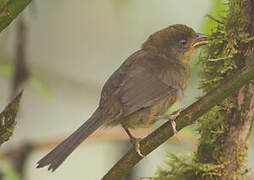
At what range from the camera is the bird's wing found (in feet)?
6.89

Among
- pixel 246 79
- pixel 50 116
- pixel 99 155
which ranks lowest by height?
pixel 99 155

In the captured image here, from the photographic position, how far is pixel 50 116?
4977 mm

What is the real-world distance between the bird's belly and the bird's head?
41 cm

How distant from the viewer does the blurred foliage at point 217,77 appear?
175cm

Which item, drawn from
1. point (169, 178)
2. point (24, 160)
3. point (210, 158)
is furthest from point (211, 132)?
point (24, 160)

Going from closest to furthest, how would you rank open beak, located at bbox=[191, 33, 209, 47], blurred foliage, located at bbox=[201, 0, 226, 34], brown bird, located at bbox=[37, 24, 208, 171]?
blurred foliage, located at bbox=[201, 0, 226, 34] < brown bird, located at bbox=[37, 24, 208, 171] < open beak, located at bbox=[191, 33, 209, 47]

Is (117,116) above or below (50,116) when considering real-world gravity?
above

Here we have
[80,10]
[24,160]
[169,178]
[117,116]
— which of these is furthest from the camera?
[80,10]

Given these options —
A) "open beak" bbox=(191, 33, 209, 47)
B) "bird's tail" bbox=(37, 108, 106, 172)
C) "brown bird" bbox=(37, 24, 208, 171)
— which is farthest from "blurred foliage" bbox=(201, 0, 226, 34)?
"bird's tail" bbox=(37, 108, 106, 172)

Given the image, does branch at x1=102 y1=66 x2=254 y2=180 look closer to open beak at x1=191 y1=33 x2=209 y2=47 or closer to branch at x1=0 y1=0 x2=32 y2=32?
branch at x1=0 y1=0 x2=32 y2=32

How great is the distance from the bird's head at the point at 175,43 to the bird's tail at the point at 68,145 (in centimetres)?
62

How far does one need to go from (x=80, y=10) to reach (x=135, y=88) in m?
2.79

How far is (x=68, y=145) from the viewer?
1.86 m

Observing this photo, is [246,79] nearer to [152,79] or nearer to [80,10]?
[152,79]
